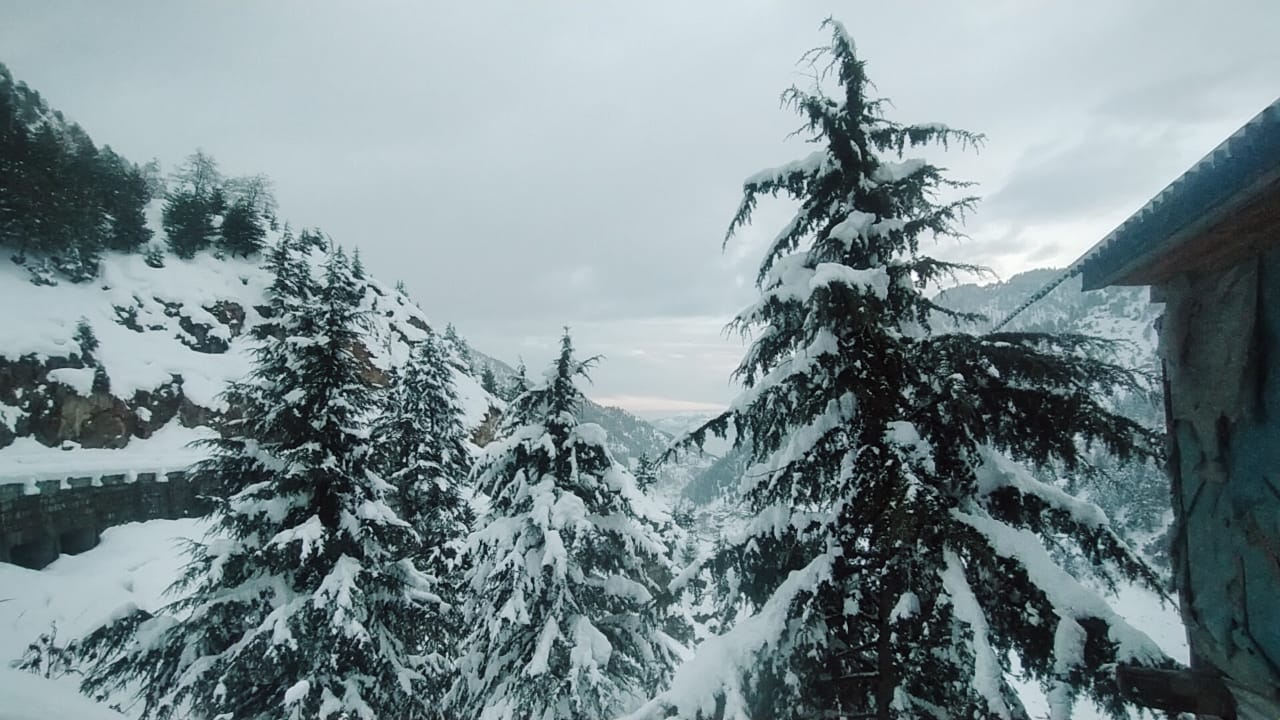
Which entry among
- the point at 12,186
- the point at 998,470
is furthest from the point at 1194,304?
the point at 12,186

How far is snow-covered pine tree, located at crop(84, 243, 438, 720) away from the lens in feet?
27.3

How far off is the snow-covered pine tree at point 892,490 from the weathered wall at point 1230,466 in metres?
0.42

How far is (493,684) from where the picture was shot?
1046 cm

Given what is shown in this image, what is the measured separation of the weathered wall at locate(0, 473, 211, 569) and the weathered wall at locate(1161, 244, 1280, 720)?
2252cm

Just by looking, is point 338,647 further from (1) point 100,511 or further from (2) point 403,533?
(1) point 100,511

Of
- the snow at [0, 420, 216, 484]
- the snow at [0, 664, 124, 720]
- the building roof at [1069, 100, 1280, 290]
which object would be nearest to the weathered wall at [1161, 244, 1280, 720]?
the building roof at [1069, 100, 1280, 290]

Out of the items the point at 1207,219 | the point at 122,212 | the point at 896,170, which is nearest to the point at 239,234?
the point at 122,212

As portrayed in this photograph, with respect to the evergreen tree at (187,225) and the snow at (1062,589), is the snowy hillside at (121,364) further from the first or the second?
the snow at (1062,589)

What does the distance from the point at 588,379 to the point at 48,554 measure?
2581 cm

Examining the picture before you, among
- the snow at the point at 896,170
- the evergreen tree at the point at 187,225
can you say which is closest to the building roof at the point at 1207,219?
the snow at the point at 896,170

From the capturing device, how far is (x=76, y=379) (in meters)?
33.7

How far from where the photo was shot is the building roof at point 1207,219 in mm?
2785

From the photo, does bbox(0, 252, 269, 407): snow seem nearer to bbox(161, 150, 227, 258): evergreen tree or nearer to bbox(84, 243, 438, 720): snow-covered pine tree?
bbox(161, 150, 227, 258): evergreen tree

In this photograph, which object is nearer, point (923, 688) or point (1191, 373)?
point (1191, 373)
